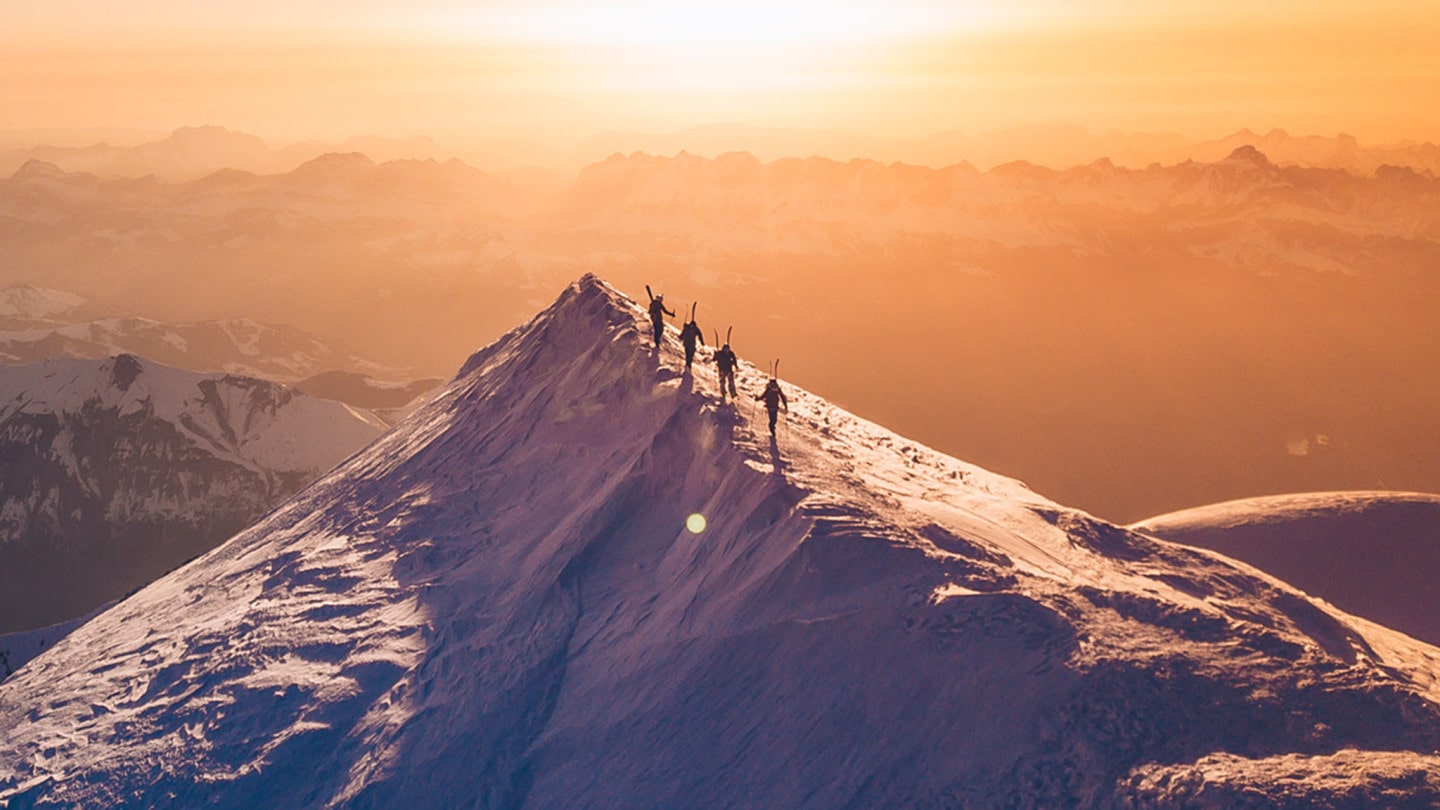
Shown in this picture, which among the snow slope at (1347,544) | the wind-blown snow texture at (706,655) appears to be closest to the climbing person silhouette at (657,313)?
the wind-blown snow texture at (706,655)

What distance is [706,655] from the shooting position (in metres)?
23.6

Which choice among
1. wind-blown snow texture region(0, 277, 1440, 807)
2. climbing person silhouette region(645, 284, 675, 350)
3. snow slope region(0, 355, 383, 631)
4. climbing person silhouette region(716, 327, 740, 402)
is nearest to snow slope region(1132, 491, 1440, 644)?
wind-blown snow texture region(0, 277, 1440, 807)

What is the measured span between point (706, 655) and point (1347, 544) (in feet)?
146

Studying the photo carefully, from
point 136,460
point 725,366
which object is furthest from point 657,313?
point 136,460

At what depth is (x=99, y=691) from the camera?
30531mm

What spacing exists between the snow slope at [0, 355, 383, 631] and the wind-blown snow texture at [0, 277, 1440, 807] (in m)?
114

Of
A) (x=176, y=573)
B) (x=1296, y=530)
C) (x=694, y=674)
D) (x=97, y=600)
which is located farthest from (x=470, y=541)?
(x=97, y=600)

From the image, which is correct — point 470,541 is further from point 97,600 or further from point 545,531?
point 97,600

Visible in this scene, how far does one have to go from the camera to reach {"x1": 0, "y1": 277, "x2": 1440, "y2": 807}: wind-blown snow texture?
1964cm

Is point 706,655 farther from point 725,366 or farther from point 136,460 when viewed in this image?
point 136,460

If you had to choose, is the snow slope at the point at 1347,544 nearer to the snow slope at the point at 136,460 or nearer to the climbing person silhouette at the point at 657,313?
the climbing person silhouette at the point at 657,313

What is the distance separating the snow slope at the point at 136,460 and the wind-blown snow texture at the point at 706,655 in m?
114

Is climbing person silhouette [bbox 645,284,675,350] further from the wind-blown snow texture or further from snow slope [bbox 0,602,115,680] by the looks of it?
snow slope [bbox 0,602,115,680]

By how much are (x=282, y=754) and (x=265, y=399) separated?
141 m
